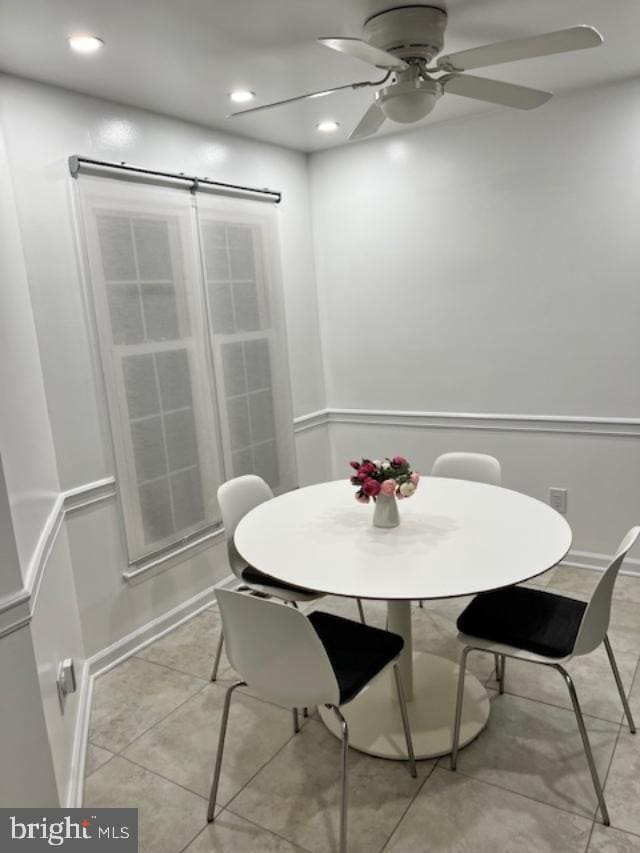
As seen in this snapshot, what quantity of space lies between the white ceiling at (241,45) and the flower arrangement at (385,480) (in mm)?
1504

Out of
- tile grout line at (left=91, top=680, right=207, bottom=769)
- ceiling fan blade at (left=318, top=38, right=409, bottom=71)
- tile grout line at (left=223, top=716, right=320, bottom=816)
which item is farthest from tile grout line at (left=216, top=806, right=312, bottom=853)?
ceiling fan blade at (left=318, top=38, right=409, bottom=71)

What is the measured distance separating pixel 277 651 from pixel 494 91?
1.92 m

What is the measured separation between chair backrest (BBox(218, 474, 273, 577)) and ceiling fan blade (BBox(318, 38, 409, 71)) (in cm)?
169

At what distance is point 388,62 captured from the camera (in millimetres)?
1915

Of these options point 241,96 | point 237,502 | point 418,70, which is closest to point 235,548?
point 237,502

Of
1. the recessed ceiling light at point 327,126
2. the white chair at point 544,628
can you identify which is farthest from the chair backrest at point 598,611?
the recessed ceiling light at point 327,126

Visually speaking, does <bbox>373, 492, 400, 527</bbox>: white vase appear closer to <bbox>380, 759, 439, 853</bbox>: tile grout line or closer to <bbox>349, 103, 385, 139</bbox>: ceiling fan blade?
<bbox>380, 759, 439, 853</bbox>: tile grout line

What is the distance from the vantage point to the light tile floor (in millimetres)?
1824

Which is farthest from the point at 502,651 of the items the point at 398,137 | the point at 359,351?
the point at 398,137

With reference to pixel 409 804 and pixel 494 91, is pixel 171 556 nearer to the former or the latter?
pixel 409 804

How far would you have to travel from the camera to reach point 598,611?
5.89ft

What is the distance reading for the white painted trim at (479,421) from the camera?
10.8 ft

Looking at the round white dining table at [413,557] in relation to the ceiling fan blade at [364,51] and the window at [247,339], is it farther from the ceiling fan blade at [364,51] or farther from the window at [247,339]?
the ceiling fan blade at [364,51]

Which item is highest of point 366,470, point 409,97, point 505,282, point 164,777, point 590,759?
point 409,97
